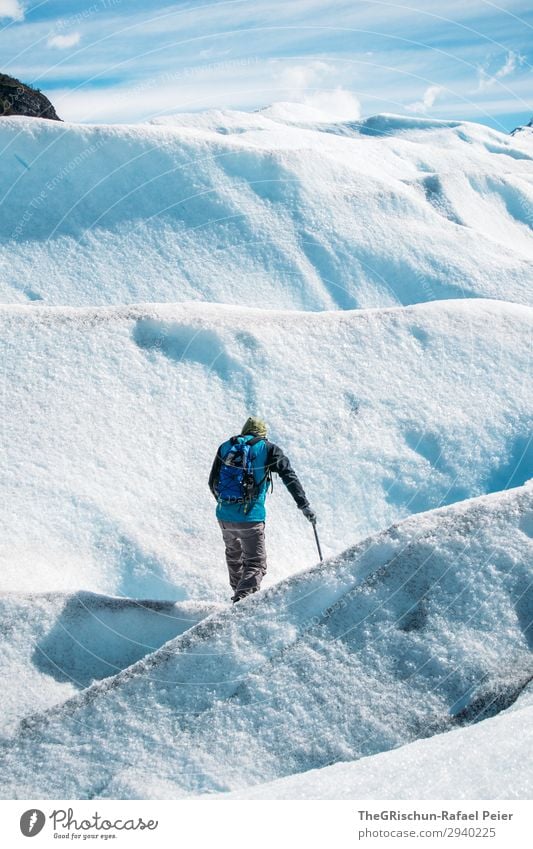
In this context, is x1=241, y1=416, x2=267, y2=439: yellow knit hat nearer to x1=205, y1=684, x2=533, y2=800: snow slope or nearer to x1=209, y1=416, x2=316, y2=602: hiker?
x1=209, y1=416, x2=316, y2=602: hiker

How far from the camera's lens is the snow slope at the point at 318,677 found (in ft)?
19.7

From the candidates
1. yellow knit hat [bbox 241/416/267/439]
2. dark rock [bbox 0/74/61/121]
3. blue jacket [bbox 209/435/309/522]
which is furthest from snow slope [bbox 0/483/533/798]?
dark rock [bbox 0/74/61/121]

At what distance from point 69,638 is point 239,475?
8.20 feet

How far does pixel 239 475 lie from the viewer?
8180 mm

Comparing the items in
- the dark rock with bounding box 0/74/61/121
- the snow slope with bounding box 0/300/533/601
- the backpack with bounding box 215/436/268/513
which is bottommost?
the snow slope with bounding box 0/300/533/601

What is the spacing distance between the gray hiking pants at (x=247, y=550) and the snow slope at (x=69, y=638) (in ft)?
2.47

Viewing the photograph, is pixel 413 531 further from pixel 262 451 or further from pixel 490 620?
pixel 262 451

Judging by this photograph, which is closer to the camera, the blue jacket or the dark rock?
the blue jacket

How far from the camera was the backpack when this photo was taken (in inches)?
321

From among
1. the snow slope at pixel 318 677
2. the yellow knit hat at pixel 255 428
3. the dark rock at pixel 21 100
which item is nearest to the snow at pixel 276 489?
the snow slope at pixel 318 677

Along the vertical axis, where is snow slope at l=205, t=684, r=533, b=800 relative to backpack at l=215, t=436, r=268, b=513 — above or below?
below

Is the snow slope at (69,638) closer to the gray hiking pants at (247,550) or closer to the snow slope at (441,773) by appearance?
the gray hiking pants at (247,550)

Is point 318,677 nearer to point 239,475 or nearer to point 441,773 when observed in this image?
point 441,773

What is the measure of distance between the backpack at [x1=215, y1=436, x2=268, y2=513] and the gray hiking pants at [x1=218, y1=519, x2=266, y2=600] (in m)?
0.27
